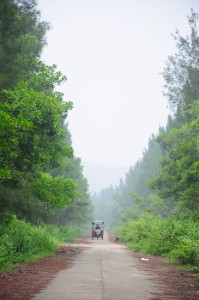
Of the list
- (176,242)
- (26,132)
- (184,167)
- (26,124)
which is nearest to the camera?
(26,124)

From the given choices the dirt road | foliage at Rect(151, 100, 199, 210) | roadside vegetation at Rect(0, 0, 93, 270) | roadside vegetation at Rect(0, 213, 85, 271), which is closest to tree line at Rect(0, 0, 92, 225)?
roadside vegetation at Rect(0, 0, 93, 270)

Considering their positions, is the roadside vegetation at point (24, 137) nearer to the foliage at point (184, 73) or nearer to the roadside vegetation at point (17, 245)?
the roadside vegetation at point (17, 245)

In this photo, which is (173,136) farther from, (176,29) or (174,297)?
(174,297)

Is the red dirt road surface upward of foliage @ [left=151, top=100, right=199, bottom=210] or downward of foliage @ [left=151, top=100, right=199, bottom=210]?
downward

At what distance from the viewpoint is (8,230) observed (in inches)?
663

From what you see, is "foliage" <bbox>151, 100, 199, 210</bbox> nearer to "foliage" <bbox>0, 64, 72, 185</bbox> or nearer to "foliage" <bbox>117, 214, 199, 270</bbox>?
"foliage" <bbox>117, 214, 199, 270</bbox>

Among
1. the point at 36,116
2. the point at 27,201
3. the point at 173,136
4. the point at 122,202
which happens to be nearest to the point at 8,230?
the point at 27,201

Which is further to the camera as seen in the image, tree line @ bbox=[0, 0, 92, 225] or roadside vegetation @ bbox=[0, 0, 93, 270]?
tree line @ bbox=[0, 0, 92, 225]

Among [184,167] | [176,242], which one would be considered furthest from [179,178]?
[176,242]

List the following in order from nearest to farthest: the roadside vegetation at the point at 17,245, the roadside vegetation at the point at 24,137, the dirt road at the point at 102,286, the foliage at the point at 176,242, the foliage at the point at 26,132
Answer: the dirt road at the point at 102,286, the roadside vegetation at the point at 17,245, the foliage at the point at 176,242, the foliage at the point at 26,132, the roadside vegetation at the point at 24,137

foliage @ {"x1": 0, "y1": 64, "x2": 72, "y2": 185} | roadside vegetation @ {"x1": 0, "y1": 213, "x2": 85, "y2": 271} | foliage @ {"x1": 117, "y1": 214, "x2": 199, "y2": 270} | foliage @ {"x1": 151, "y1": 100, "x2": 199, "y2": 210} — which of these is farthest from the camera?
foliage @ {"x1": 151, "y1": 100, "x2": 199, "y2": 210}

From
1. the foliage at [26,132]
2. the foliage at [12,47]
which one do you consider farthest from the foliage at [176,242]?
the foliage at [12,47]

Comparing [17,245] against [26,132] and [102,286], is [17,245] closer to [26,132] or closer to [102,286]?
[26,132]

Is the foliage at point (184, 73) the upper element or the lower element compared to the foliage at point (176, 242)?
upper
